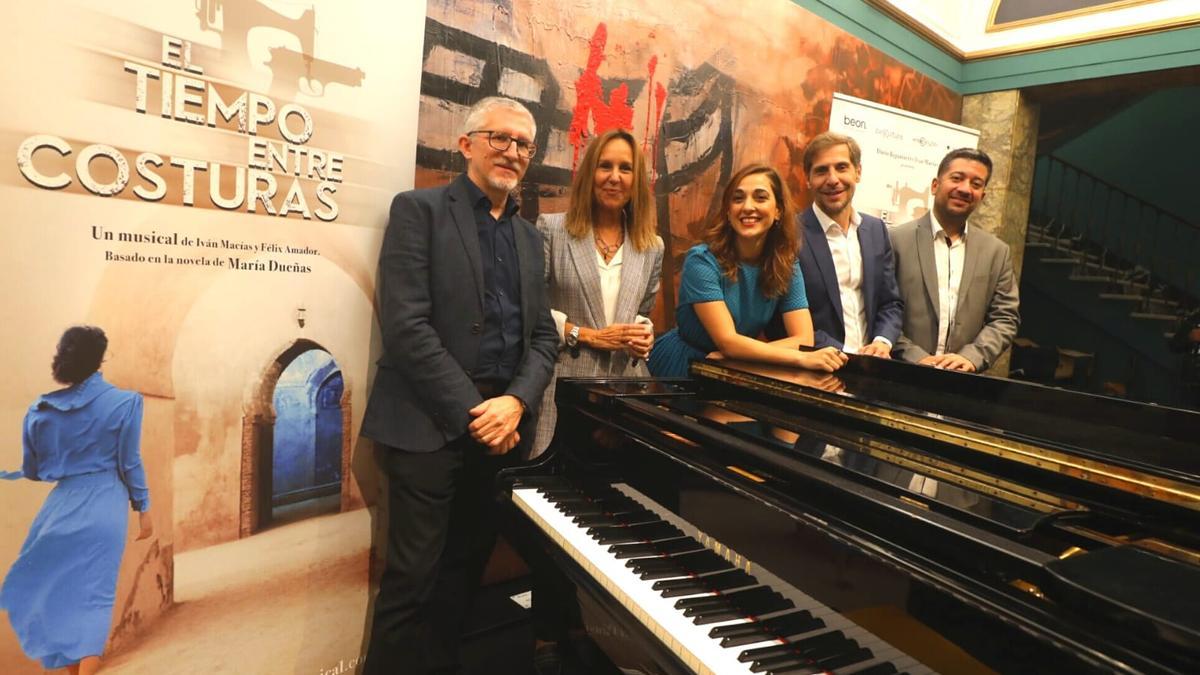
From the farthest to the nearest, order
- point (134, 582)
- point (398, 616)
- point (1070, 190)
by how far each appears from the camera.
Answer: point (1070, 190) → point (398, 616) → point (134, 582)

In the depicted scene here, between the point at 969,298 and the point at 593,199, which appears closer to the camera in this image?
the point at 593,199

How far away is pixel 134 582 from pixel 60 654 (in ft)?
0.66

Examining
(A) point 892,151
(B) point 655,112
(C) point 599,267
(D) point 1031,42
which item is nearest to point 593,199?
(C) point 599,267

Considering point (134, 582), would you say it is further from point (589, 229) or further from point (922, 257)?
point (922, 257)

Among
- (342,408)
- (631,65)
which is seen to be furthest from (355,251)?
(631,65)

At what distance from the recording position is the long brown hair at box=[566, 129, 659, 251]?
2271 mm

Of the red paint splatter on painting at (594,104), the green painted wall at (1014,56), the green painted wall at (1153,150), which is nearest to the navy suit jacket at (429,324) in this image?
the red paint splatter on painting at (594,104)

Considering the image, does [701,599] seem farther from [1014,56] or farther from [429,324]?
[1014,56]

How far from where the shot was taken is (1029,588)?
809 mm

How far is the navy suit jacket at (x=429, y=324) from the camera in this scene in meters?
1.86

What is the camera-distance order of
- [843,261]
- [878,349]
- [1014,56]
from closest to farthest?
1. [878,349]
2. [843,261]
3. [1014,56]

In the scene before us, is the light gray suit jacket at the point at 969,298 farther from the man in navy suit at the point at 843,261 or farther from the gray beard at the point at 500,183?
the gray beard at the point at 500,183

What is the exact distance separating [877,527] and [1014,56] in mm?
5552

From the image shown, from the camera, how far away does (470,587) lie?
230cm
